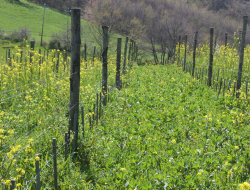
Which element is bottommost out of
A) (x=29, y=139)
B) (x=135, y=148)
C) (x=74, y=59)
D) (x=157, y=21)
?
(x=135, y=148)

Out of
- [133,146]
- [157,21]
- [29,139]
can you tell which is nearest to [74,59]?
[29,139]

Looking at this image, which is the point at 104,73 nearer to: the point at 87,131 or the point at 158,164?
the point at 87,131

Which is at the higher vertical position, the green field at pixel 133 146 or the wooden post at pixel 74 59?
the wooden post at pixel 74 59

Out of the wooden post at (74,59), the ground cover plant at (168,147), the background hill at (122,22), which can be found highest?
the background hill at (122,22)

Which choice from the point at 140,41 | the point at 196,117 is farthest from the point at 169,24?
the point at 196,117

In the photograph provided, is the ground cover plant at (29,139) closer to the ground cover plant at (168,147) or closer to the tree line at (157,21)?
the ground cover plant at (168,147)

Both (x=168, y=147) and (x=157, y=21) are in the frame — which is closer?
(x=168, y=147)

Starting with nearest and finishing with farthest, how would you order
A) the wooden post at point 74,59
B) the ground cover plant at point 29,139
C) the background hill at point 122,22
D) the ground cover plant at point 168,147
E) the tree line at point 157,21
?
1. the ground cover plant at point 29,139
2. the ground cover plant at point 168,147
3. the wooden post at point 74,59
4. the background hill at point 122,22
5. the tree line at point 157,21

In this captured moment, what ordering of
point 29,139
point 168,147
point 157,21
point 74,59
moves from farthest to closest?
point 157,21 → point 168,147 → point 74,59 → point 29,139

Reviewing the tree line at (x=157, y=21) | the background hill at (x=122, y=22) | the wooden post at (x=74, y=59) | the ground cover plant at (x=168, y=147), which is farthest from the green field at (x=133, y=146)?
the tree line at (x=157, y=21)

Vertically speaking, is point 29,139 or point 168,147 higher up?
point 29,139

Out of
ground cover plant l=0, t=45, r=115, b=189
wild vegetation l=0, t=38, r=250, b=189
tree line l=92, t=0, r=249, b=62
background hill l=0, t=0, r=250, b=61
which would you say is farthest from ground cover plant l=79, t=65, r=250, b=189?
tree line l=92, t=0, r=249, b=62

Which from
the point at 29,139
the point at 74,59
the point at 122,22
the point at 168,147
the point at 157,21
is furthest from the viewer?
the point at 157,21

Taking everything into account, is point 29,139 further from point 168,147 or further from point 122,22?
point 122,22
